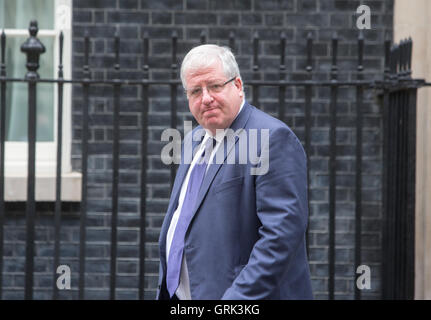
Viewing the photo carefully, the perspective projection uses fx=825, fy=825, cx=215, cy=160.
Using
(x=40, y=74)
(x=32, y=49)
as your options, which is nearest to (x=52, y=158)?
(x=40, y=74)

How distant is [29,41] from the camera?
464cm

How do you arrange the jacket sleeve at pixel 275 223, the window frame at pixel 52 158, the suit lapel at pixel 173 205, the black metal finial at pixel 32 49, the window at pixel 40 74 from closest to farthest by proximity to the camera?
the jacket sleeve at pixel 275 223 → the suit lapel at pixel 173 205 → the black metal finial at pixel 32 49 → the window frame at pixel 52 158 → the window at pixel 40 74

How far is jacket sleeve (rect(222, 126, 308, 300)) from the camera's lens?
2832 mm

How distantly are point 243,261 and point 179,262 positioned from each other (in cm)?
25

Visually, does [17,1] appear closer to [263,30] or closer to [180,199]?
[263,30]

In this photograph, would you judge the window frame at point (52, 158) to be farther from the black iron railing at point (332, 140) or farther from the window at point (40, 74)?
the black iron railing at point (332, 140)

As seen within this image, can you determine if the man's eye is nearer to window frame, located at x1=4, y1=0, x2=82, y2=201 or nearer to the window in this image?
window frame, located at x1=4, y1=0, x2=82, y2=201

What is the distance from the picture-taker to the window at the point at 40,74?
20.1ft

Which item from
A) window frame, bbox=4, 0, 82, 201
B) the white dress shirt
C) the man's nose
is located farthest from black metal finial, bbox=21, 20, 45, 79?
the man's nose

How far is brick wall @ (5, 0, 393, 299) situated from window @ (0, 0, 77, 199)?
0.33ft
